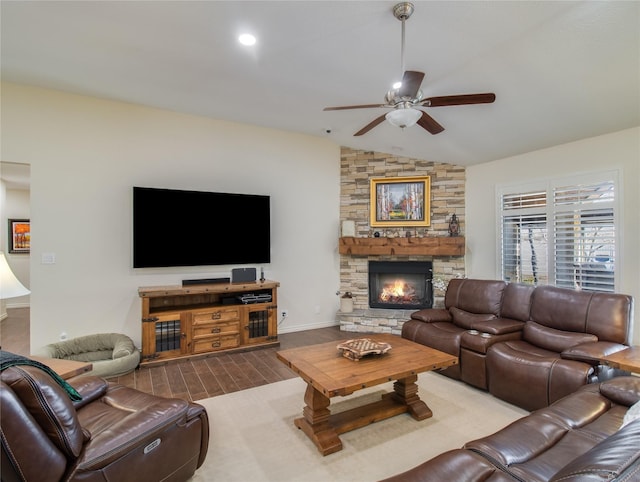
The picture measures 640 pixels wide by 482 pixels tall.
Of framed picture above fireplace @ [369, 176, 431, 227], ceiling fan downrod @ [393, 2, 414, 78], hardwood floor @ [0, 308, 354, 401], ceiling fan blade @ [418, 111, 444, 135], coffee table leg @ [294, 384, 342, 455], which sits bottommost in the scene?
hardwood floor @ [0, 308, 354, 401]

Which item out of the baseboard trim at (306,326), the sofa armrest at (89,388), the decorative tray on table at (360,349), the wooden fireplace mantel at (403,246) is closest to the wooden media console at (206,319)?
the baseboard trim at (306,326)

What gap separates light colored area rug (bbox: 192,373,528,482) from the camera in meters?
2.08

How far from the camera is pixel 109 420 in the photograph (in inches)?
68.9

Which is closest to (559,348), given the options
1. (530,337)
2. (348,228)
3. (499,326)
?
(530,337)

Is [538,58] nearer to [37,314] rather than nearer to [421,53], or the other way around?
[421,53]

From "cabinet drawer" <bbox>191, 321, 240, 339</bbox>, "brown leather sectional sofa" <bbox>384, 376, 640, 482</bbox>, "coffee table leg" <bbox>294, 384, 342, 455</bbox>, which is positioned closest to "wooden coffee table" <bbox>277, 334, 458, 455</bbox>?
"coffee table leg" <bbox>294, 384, 342, 455</bbox>

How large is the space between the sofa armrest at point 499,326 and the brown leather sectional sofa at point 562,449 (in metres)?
1.10

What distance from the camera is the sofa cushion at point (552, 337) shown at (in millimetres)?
2807

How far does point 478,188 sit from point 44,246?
6011mm

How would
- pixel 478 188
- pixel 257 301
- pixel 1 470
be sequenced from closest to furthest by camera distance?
pixel 1 470 < pixel 257 301 < pixel 478 188

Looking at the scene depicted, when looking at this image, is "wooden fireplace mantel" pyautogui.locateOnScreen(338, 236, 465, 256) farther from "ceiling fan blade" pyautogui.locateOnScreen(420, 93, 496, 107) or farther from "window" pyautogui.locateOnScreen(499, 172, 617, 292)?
"ceiling fan blade" pyautogui.locateOnScreen(420, 93, 496, 107)

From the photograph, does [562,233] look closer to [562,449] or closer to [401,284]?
[401,284]

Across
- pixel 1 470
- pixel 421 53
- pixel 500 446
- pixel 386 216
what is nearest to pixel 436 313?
pixel 386 216

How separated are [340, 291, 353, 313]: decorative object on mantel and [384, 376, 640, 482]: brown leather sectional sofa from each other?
11.7 feet
